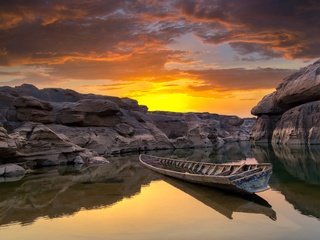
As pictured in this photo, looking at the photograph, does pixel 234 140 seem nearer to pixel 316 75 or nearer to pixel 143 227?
pixel 316 75

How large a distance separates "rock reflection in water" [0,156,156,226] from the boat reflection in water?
3.71 m

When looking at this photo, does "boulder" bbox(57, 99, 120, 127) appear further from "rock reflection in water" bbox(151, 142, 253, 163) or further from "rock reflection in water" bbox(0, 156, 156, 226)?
"rock reflection in water" bbox(0, 156, 156, 226)

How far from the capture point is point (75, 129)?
53.0 m

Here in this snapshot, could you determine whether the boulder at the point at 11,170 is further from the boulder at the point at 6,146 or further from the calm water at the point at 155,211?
the calm water at the point at 155,211

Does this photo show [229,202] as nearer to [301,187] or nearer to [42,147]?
[301,187]

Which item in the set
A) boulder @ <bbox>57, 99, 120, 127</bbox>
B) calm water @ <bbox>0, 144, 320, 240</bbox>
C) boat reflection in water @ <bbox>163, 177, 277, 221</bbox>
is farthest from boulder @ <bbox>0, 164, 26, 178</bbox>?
boulder @ <bbox>57, 99, 120, 127</bbox>

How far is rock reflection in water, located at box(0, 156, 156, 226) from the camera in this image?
Answer: 17797 millimetres

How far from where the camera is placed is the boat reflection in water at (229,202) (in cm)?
1534

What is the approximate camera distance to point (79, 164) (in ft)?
127

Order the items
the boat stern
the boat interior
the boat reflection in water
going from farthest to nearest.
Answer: the boat interior, the boat stern, the boat reflection in water

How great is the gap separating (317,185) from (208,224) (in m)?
9.97

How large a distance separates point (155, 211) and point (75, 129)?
3819 cm

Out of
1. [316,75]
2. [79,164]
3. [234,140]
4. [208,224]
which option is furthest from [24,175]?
[234,140]

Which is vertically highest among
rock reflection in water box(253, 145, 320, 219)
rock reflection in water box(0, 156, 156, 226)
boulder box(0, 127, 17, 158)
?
boulder box(0, 127, 17, 158)
